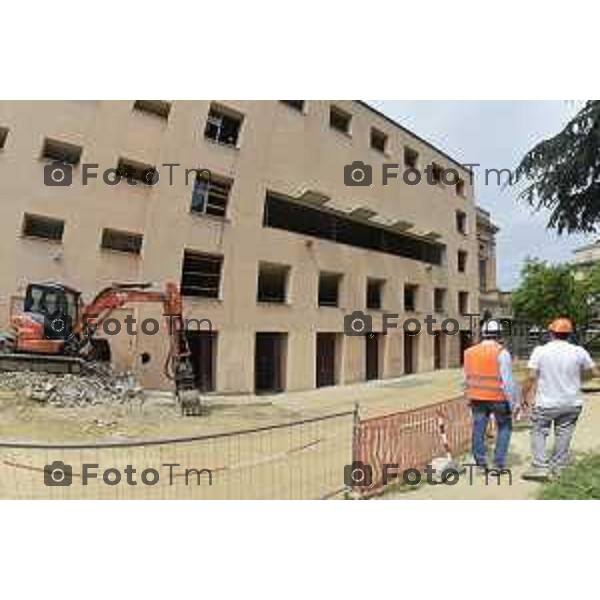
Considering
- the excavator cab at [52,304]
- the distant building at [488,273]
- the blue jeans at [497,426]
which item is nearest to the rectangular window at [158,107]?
the excavator cab at [52,304]

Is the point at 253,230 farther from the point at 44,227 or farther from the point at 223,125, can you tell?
the point at 44,227

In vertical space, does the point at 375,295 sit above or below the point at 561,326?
above

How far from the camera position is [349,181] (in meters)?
4.16

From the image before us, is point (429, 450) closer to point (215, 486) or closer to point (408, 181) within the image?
point (215, 486)

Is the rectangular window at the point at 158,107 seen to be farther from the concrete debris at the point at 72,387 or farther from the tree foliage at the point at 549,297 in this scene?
the tree foliage at the point at 549,297

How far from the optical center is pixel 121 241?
371 centimetres

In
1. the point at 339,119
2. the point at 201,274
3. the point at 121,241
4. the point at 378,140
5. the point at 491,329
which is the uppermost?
the point at 339,119

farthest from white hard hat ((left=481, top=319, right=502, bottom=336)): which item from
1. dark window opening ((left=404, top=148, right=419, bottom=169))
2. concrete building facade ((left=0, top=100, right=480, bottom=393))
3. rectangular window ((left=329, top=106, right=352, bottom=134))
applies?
rectangular window ((left=329, top=106, right=352, bottom=134))

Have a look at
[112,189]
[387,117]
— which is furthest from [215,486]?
[387,117]

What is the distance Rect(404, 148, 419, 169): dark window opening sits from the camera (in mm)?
4046

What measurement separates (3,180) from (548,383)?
3.23 meters

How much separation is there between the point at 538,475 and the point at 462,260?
146 centimetres

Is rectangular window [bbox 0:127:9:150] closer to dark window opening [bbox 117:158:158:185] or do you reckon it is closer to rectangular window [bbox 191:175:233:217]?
dark window opening [bbox 117:158:158:185]

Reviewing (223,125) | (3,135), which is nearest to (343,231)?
(223,125)
